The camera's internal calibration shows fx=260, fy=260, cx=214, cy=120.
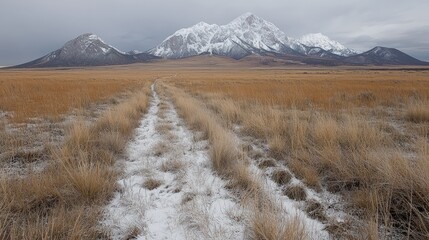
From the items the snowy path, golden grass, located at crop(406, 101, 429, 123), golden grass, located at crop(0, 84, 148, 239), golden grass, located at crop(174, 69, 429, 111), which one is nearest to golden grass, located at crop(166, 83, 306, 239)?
the snowy path

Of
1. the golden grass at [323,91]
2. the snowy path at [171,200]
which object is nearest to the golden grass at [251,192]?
the snowy path at [171,200]

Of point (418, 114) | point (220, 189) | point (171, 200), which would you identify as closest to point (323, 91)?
point (418, 114)

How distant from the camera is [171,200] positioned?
12.1 ft

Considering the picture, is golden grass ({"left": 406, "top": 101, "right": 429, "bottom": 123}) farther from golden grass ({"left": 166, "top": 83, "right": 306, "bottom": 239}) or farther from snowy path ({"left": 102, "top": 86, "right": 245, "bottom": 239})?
snowy path ({"left": 102, "top": 86, "right": 245, "bottom": 239})

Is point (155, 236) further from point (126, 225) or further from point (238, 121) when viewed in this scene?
point (238, 121)

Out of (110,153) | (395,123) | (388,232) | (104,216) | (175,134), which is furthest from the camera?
(395,123)

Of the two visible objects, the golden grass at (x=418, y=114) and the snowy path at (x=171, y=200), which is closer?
the snowy path at (x=171, y=200)

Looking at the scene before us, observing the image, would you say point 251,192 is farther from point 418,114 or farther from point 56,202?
point 418,114

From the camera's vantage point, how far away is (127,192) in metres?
3.85

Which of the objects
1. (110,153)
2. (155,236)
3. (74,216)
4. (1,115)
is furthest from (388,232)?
(1,115)

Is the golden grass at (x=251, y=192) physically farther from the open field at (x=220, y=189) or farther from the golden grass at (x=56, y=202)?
the golden grass at (x=56, y=202)

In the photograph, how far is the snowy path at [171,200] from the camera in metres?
2.93

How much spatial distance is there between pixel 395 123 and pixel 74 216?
9.18 m

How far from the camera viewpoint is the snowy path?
293 centimetres
